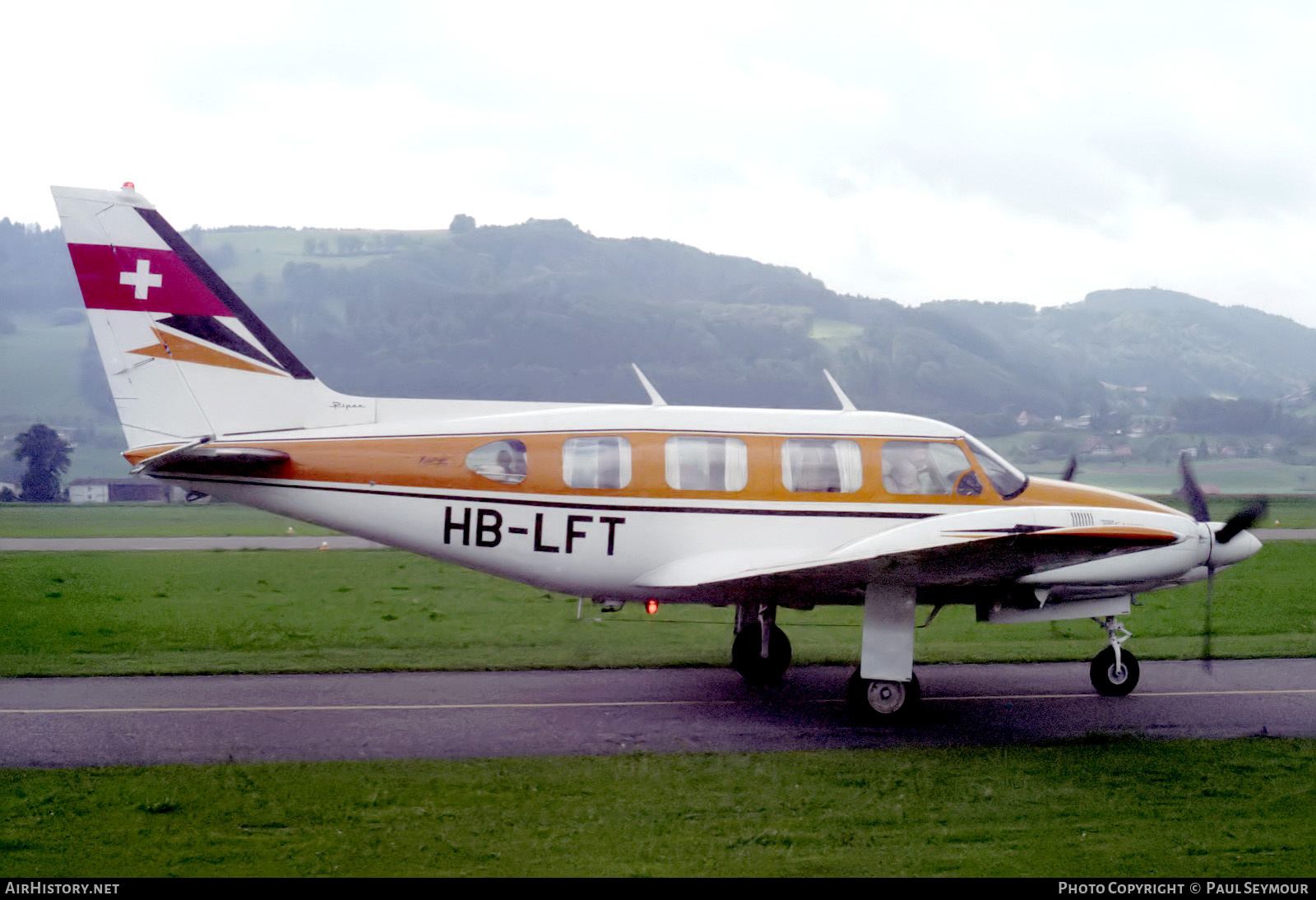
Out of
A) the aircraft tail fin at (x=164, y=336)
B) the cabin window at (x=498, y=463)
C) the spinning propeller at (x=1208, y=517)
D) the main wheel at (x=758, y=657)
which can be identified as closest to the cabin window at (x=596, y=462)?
the cabin window at (x=498, y=463)

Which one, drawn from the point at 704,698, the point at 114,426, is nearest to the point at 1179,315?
the point at 114,426

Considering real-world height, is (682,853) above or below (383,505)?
below

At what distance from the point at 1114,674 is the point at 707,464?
18.1 feet

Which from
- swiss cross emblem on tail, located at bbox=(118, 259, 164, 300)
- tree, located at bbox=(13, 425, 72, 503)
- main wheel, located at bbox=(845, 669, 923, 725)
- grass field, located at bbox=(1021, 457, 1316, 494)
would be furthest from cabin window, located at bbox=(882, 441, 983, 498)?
tree, located at bbox=(13, 425, 72, 503)

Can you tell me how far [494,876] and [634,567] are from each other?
545 cm

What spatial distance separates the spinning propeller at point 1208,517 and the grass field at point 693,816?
2.18 m

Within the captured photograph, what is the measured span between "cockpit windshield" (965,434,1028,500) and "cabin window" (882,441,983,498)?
0.71 ft

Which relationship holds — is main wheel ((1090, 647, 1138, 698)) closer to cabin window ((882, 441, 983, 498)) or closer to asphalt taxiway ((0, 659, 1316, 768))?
asphalt taxiway ((0, 659, 1316, 768))

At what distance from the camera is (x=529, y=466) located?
12297 millimetres

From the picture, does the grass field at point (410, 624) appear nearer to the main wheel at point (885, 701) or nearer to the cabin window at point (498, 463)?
the main wheel at point (885, 701)

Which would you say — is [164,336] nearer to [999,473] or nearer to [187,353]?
[187,353]

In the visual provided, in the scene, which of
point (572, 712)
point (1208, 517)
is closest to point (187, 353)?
point (572, 712)
